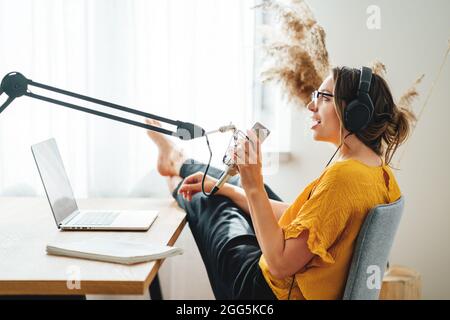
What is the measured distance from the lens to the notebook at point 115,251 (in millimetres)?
1025

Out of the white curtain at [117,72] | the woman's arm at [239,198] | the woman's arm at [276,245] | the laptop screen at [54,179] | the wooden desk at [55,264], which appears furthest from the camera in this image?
the white curtain at [117,72]

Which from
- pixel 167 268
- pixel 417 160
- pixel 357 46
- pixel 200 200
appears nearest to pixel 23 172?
pixel 167 268

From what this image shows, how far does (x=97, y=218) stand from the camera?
4.61 feet

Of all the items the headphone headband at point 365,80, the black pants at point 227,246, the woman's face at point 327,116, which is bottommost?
the black pants at point 227,246

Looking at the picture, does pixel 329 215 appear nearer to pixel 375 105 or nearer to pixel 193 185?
pixel 375 105

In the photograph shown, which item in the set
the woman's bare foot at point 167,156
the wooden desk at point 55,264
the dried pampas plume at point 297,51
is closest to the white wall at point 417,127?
the dried pampas plume at point 297,51

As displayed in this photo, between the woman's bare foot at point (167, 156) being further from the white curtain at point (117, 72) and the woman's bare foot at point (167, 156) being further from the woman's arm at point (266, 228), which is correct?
the woman's arm at point (266, 228)

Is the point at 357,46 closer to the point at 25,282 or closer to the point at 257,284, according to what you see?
the point at 257,284

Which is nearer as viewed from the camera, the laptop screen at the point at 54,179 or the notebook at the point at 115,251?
the notebook at the point at 115,251

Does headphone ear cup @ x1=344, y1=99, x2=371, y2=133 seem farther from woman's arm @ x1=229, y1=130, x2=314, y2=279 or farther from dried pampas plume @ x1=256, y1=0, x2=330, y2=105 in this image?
dried pampas plume @ x1=256, y1=0, x2=330, y2=105

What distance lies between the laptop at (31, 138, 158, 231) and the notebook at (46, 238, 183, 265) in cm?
19

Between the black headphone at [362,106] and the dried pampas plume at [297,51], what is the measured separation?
69 cm

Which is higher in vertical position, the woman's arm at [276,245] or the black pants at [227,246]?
the woman's arm at [276,245]

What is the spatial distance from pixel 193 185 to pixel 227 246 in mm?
309
